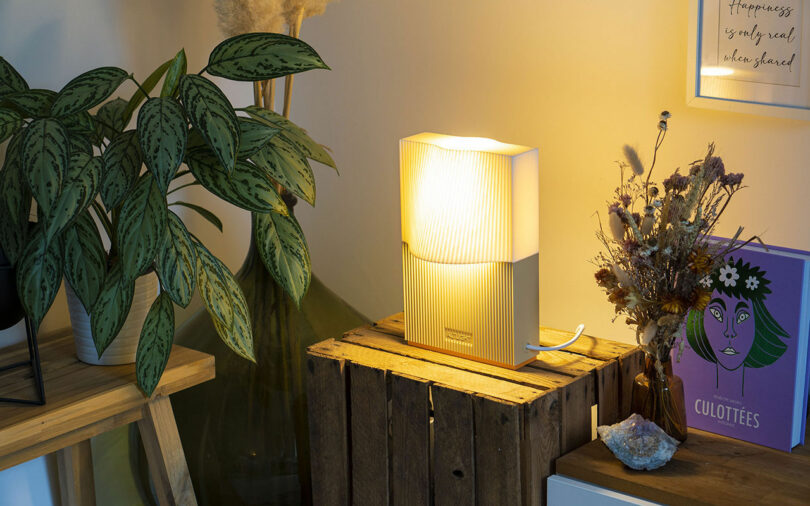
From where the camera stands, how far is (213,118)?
1417 millimetres

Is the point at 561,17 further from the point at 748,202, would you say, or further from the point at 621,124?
the point at 748,202

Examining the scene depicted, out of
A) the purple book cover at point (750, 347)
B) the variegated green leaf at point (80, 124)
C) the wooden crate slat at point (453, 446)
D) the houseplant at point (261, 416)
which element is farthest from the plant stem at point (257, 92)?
the purple book cover at point (750, 347)

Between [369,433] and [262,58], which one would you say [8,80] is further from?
[369,433]

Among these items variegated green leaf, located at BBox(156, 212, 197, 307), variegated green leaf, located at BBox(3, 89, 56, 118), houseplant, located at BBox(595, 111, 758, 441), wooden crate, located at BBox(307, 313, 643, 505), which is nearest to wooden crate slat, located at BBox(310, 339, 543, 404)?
wooden crate, located at BBox(307, 313, 643, 505)

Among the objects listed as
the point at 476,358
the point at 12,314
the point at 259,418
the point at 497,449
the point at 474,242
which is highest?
the point at 474,242

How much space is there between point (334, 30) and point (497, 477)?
1318mm

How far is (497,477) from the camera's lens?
4.84ft

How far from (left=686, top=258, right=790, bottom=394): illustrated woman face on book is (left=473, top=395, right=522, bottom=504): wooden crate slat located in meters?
0.39

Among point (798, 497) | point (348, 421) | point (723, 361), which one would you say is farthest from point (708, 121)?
point (348, 421)

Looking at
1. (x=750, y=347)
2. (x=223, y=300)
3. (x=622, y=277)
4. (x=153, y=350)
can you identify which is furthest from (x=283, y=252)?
(x=750, y=347)

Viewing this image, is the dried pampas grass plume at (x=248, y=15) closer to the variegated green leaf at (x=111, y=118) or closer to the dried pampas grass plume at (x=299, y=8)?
the dried pampas grass plume at (x=299, y=8)

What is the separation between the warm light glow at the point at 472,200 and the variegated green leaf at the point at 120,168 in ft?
1.58

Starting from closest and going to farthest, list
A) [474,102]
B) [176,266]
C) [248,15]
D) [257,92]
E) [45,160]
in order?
1. [45,160]
2. [176,266]
3. [248,15]
4. [257,92]
5. [474,102]

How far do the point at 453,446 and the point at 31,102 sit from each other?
3.15ft
